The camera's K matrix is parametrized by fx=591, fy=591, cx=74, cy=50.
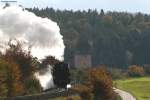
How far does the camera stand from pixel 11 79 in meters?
74.1

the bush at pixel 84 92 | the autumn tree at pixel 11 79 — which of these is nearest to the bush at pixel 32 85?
the autumn tree at pixel 11 79

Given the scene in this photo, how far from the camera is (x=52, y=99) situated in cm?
7069

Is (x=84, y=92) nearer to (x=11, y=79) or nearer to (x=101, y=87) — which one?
(x=101, y=87)

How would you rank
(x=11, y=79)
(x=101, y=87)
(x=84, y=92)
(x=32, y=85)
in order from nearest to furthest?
(x=11, y=79), (x=32, y=85), (x=84, y=92), (x=101, y=87)

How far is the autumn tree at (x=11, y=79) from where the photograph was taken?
72.1 metres

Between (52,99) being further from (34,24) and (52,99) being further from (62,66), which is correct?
(34,24)

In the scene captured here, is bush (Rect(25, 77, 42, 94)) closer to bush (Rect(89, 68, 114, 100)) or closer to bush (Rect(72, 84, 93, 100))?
bush (Rect(72, 84, 93, 100))

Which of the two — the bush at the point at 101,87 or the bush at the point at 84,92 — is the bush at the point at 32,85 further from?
the bush at the point at 101,87

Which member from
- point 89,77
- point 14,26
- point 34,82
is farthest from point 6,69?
point 14,26

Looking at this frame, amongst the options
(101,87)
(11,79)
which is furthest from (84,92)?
(11,79)

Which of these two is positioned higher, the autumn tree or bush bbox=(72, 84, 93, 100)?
the autumn tree

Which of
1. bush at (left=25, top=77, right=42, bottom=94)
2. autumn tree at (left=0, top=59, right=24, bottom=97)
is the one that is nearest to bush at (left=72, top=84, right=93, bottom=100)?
bush at (left=25, top=77, right=42, bottom=94)

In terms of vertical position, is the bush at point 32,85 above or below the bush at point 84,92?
above

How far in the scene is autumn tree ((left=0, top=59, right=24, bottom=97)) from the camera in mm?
72125
